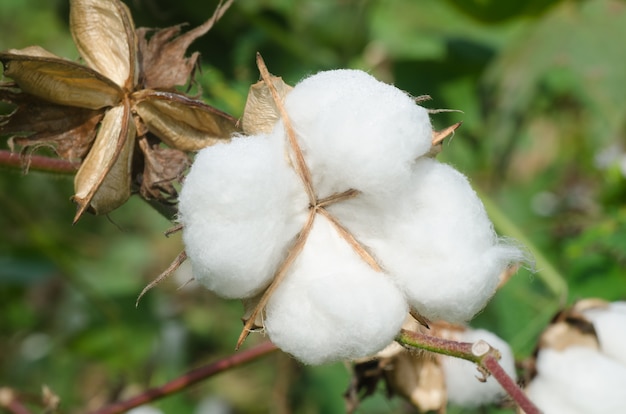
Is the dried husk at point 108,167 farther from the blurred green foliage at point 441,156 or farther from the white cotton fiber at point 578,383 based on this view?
the white cotton fiber at point 578,383

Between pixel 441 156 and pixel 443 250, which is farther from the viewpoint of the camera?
pixel 441 156

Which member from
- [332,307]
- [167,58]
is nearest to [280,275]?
[332,307]

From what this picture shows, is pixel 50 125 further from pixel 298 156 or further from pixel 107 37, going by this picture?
pixel 298 156

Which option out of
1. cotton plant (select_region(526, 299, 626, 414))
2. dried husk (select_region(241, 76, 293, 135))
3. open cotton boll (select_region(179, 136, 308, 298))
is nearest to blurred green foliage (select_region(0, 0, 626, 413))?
cotton plant (select_region(526, 299, 626, 414))

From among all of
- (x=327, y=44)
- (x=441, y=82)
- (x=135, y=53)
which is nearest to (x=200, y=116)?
(x=135, y=53)

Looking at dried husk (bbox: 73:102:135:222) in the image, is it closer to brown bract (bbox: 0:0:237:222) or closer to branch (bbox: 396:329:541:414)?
brown bract (bbox: 0:0:237:222)

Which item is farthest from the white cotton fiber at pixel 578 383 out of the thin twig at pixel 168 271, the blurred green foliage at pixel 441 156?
the thin twig at pixel 168 271

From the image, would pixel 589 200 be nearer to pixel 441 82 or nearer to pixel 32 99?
pixel 441 82
